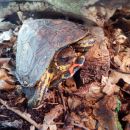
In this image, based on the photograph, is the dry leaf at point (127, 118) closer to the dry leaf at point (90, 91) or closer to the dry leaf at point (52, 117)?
the dry leaf at point (90, 91)

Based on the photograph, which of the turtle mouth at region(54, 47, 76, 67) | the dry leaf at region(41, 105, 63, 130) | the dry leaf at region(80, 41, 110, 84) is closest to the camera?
the dry leaf at region(41, 105, 63, 130)

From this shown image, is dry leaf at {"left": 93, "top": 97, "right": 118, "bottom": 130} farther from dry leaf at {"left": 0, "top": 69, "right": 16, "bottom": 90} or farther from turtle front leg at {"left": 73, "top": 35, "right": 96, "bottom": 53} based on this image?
dry leaf at {"left": 0, "top": 69, "right": 16, "bottom": 90}

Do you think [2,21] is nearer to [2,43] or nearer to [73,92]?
[2,43]

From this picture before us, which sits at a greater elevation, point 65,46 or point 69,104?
point 65,46

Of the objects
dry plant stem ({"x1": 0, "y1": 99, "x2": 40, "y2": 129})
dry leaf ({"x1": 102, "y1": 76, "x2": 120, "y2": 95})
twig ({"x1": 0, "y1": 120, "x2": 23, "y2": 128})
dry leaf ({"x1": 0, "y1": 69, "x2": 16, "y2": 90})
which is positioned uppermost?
dry leaf ({"x1": 102, "y1": 76, "x2": 120, "y2": 95})

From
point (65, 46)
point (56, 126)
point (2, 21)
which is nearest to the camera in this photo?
point (56, 126)

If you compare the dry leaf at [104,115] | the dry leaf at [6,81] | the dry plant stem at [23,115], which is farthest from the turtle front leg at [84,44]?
the dry plant stem at [23,115]

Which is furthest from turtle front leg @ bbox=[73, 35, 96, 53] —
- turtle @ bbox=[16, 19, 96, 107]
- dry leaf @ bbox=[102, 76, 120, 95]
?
dry leaf @ bbox=[102, 76, 120, 95]

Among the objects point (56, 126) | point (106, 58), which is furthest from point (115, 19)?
point (56, 126)
